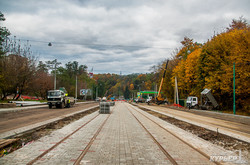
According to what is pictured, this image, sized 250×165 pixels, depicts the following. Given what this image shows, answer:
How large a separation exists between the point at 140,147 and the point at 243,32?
2949 centimetres

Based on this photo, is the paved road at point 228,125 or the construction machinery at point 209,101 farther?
the construction machinery at point 209,101

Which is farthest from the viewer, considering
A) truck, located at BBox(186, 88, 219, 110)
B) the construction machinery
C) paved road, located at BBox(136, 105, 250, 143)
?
truck, located at BBox(186, 88, 219, 110)

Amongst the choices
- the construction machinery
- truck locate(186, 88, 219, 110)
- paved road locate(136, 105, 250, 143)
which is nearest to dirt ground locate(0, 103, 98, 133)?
paved road locate(136, 105, 250, 143)

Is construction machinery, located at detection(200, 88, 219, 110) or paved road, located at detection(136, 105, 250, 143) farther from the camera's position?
construction machinery, located at detection(200, 88, 219, 110)

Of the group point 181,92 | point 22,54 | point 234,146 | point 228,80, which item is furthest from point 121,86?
point 234,146

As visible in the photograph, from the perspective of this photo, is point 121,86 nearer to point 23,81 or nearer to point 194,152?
point 23,81

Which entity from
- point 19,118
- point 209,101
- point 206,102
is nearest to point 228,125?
point 19,118

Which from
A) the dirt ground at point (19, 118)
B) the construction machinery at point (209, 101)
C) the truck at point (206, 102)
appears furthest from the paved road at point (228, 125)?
the truck at point (206, 102)

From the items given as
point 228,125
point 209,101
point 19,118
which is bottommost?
point 228,125

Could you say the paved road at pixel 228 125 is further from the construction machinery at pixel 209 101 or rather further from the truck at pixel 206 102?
the truck at pixel 206 102

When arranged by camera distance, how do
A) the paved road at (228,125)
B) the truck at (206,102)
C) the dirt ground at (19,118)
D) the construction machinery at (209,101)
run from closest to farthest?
1. the paved road at (228,125)
2. the dirt ground at (19,118)
3. the construction machinery at (209,101)
4. the truck at (206,102)

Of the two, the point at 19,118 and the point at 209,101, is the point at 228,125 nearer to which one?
the point at 19,118

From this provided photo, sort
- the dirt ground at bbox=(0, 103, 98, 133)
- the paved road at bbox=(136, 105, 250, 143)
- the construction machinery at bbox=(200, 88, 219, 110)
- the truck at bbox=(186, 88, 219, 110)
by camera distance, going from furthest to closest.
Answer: the truck at bbox=(186, 88, 219, 110), the construction machinery at bbox=(200, 88, 219, 110), the dirt ground at bbox=(0, 103, 98, 133), the paved road at bbox=(136, 105, 250, 143)

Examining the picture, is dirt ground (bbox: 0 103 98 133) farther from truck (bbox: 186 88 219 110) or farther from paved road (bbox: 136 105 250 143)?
truck (bbox: 186 88 219 110)
